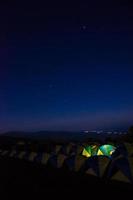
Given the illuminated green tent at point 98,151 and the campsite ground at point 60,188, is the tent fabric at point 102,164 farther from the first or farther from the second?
the illuminated green tent at point 98,151

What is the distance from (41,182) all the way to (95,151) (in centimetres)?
1566

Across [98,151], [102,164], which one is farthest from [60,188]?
[98,151]

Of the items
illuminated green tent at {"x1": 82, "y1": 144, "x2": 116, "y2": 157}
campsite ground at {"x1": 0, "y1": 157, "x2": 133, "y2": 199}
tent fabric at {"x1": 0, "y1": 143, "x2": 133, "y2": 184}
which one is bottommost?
campsite ground at {"x1": 0, "y1": 157, "x2": 133, "y2": 199}

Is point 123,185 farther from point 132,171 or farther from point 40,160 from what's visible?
point 40,160

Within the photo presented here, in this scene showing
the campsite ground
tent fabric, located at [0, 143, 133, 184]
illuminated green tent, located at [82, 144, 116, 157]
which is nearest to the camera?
the campsite ground

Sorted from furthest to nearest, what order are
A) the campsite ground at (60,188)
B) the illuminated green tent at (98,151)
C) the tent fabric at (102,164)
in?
1. the illuminated green tent at (98,151)
2. the tent fabric at (102,164)
3. the campsite ground at (60,188)

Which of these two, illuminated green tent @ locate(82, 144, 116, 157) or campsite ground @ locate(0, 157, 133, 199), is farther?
illuminated green tent @ locate(82, 144, 116, 157)

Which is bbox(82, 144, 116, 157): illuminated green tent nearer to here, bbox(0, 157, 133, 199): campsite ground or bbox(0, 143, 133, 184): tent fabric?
bbox(0, 143, 133, 184): tent fabric

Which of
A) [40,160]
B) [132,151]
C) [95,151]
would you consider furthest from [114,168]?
[95,151]

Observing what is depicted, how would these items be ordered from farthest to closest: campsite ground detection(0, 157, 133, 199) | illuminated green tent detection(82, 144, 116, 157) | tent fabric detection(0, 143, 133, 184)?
illuminated green tent detection(82, 144, 116, 157) < tent fabric detection(0, 143, 133, 184) < campsite ground detection(0, 157, 133, 199)

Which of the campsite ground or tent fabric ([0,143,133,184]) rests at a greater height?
tent fabric ([0,143,133,184])

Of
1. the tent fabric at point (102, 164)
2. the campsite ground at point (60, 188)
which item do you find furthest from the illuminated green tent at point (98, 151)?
the campsite ground at point (60, 188)

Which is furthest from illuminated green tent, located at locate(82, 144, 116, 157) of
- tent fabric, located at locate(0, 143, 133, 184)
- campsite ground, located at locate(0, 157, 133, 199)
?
campsite ground, located at locate(0, 157, 133, 199)

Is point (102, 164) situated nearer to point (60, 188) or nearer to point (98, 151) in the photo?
point (60, 188)
